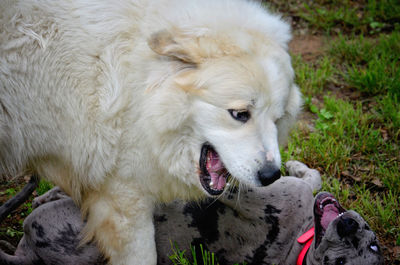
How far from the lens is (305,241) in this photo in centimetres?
266

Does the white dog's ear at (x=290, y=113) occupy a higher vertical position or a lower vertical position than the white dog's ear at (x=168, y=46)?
lower

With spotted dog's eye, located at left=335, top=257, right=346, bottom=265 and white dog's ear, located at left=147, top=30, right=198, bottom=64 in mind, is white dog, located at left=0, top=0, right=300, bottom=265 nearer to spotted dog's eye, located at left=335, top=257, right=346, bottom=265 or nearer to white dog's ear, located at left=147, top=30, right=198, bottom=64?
white dog's ear, located at left=147, top=30, right=198, bottom=64

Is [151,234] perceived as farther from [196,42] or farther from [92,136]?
[196,42]

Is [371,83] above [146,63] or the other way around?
the other way around

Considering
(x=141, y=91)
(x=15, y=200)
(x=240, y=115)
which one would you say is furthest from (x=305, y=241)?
(x=15, y=200)

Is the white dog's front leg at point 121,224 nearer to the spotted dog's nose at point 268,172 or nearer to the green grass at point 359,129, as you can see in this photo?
the spotted dog's nose at point 268,172

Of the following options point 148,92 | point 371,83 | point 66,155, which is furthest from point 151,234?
point 371,83

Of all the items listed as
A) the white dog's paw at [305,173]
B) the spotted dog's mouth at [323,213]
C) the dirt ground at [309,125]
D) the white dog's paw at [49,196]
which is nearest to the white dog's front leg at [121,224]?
the white dog's paw at [49,196]

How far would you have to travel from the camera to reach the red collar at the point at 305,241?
262 cm

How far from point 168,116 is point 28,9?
99 centimetres

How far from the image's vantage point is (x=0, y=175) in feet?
8.19

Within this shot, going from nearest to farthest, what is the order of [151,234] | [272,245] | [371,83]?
[151,234] → [272,245] → [371,83]

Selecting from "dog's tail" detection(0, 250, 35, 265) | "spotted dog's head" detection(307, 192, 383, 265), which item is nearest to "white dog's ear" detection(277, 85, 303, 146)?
"spotted dog's head" detection(307, 192, 383, 265)

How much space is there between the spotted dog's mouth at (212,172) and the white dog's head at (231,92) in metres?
0.11
